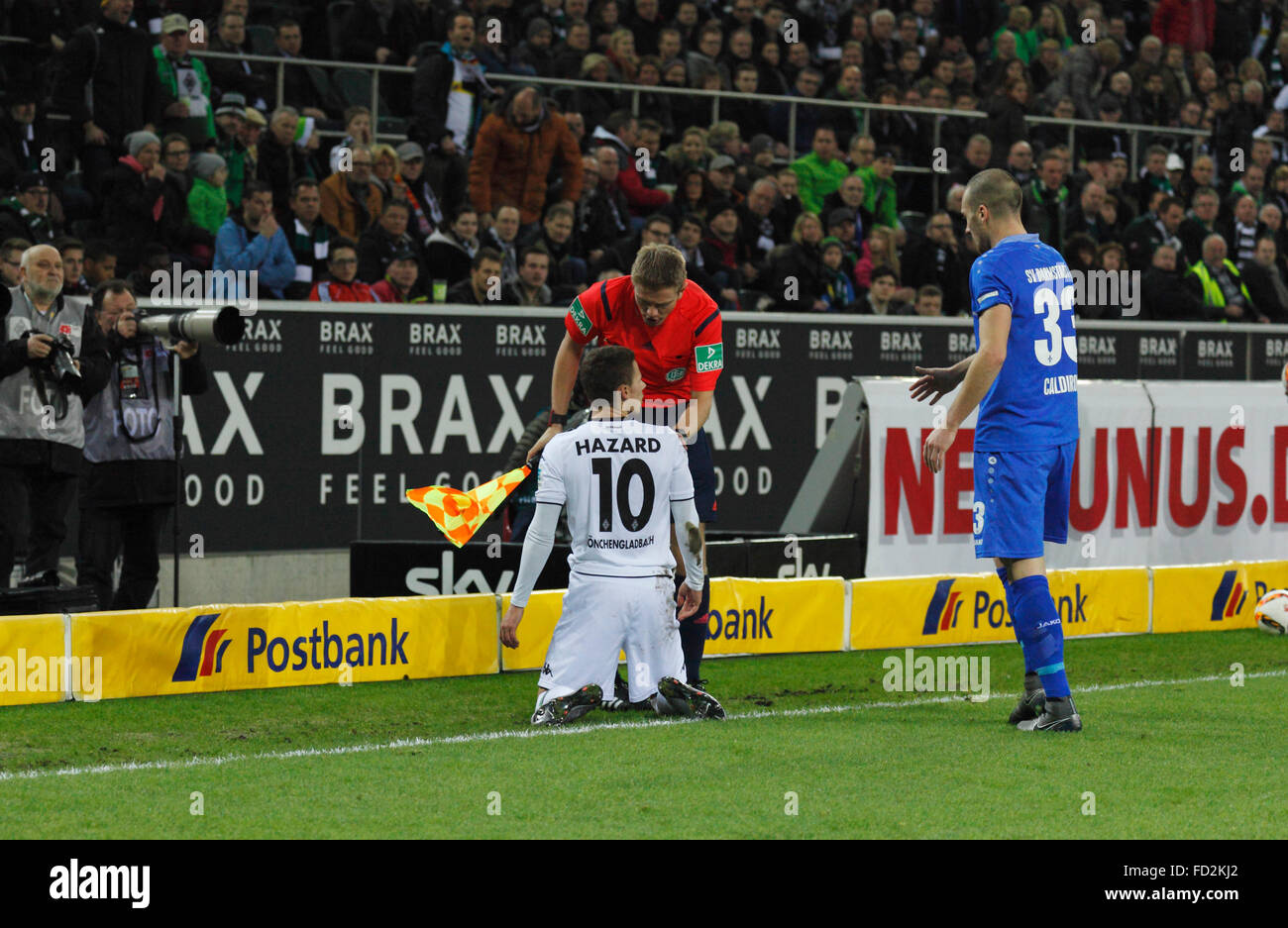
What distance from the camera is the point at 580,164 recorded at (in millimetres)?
15859

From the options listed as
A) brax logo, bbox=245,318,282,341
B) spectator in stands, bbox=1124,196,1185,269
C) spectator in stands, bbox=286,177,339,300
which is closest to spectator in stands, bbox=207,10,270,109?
spectator in stands, bbox=286,177,339,300

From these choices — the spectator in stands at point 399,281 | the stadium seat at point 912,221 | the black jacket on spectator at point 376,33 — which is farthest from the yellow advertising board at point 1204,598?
the black jacket on spectator at point 376,33

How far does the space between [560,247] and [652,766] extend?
8844 mm

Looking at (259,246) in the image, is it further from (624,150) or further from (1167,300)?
(1167,300)

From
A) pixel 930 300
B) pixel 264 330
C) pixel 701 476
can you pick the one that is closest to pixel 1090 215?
pixel 930 300

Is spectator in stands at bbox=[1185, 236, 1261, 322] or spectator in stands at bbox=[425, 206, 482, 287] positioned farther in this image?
spectator in stands at bbox=[1185, 236, 1261, 322]

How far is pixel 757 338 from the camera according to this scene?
45.4 ft

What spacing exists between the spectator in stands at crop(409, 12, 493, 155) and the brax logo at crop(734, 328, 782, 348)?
352 cm

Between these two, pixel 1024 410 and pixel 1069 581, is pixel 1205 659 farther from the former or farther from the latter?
pixel 1024 410

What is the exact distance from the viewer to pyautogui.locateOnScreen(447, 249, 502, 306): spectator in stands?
13.4 m

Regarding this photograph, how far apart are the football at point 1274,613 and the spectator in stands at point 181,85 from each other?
8619 mm

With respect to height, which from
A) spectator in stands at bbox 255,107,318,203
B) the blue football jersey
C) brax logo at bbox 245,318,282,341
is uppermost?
spectator in stands at bbox 255,107,318,203

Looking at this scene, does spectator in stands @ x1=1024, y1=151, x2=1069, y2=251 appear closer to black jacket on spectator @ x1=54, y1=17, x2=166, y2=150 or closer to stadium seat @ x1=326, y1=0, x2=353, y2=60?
stadium seat @ x1=326, y1=0, x2=353, y2=60

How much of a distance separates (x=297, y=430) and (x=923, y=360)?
200 inches
